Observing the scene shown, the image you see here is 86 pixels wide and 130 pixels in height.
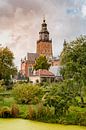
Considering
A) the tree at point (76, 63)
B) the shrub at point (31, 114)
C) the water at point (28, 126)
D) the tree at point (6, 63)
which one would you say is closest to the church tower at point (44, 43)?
the tree at point (6, 63)

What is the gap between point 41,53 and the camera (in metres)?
126

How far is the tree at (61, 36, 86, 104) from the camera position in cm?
3784

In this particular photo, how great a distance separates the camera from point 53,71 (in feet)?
291

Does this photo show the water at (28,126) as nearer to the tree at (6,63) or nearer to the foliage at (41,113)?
the foliage at (41,113)

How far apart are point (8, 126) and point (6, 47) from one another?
40602 mm

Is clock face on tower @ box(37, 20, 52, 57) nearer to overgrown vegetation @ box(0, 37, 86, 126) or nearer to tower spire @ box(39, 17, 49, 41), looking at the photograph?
tower spire @ box(39, 17, 49, 41)

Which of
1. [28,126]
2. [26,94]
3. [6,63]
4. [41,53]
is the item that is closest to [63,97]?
[28,126]

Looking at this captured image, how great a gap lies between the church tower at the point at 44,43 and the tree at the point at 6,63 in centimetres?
5392

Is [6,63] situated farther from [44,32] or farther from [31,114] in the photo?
[44,32]

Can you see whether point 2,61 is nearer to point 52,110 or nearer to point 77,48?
point 77,48

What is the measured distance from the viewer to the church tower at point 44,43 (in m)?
123

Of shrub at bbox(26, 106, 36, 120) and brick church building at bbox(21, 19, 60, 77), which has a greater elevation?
brick church building at bbox(21, 19, 60, 77)

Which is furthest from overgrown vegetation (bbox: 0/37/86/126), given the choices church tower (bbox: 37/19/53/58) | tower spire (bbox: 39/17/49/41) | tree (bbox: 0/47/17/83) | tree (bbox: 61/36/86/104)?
church tower (bbox: 37/19/53/58)

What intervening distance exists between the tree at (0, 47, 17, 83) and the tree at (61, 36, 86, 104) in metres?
27.6
